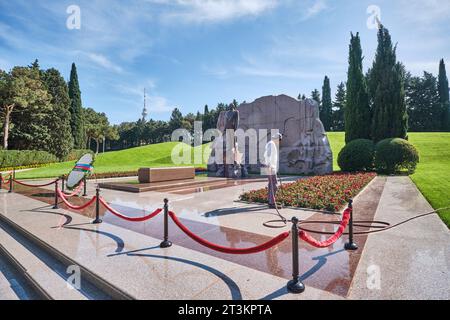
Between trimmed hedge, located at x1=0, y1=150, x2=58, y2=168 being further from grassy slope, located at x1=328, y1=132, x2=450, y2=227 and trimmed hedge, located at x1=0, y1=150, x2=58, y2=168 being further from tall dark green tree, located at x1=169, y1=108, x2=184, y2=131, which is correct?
tall dark green tree, located at x1=169, y1=108, x2=184, y2=131

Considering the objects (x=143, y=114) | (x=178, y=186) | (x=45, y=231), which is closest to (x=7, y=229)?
(x=45, y=231)

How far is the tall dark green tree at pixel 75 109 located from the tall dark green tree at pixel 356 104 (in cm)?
4329

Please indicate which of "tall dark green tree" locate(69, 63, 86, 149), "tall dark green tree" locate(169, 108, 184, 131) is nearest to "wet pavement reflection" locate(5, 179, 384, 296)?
"tall dark green tree" locate(69, 63, 86, 149)

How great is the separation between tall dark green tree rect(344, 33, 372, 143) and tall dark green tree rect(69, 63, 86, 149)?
142 ft

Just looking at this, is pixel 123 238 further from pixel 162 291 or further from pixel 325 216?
pixel 325 216

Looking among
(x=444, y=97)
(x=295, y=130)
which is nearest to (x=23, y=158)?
(x=295, y=130)

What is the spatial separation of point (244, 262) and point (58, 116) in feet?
146

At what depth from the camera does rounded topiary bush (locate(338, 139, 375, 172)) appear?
19.2 meters

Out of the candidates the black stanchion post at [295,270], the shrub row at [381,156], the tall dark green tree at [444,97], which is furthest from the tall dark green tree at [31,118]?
the tall dark green tree at [444,97]

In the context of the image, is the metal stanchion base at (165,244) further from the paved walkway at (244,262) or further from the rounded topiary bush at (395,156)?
the rounded topiary bush at (395,156)

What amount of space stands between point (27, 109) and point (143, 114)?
308 feet

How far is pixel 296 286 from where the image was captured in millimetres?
3100

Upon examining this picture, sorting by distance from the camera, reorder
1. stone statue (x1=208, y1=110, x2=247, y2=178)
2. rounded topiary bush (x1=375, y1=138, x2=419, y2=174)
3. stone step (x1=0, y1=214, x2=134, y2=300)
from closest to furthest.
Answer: stone step (x1=0, y1=214, x2=134, y2=300) < stone statue (x1=208, y1=110, x2=247, y2=178) < rounded topiary bush (x1=375, y1=138, x2=419, y2=174)

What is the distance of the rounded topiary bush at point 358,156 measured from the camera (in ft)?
63.0
